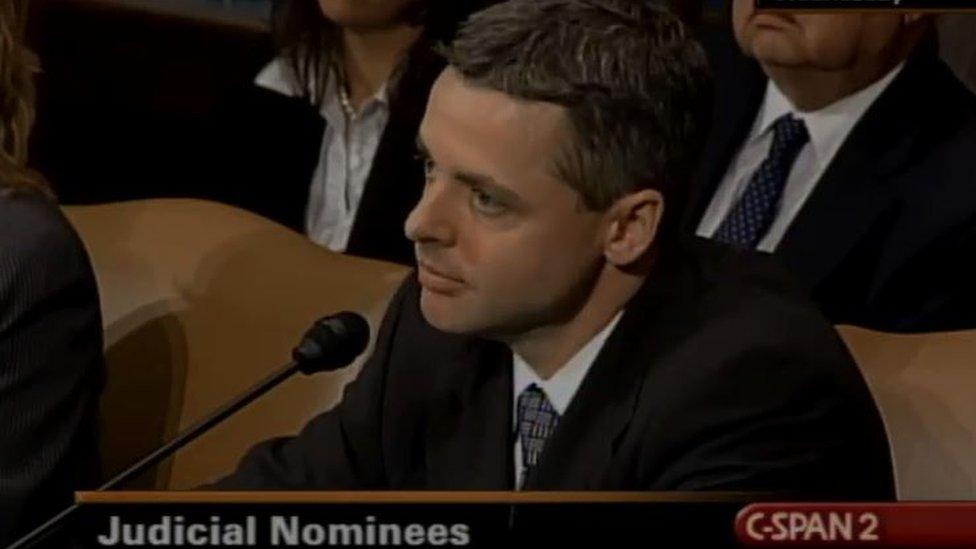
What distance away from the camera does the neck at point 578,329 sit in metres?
1.38

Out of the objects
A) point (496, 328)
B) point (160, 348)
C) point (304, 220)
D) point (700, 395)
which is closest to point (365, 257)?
point (304, 220)

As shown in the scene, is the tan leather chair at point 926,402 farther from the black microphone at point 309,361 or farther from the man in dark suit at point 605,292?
the black microphone at point 309,361

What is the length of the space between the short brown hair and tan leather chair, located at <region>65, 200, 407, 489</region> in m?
0.33

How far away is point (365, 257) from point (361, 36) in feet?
0.59

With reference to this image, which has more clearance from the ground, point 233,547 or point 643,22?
point 643,22

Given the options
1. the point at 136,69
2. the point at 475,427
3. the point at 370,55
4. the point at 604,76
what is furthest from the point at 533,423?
the point at 136,69

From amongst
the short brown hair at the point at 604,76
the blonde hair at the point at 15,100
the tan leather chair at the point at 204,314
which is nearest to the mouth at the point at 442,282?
the short brown hair at the point at 604,76

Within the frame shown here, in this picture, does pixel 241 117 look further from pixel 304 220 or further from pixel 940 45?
pixel 940 45

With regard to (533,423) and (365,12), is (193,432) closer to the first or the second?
(533,423)

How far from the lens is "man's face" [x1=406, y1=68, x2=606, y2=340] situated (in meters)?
1.32

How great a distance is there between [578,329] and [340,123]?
1.24 ft

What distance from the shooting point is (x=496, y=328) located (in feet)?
4.49

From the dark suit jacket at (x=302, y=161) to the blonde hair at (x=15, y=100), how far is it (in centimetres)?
18

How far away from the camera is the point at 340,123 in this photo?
5.52 ft
